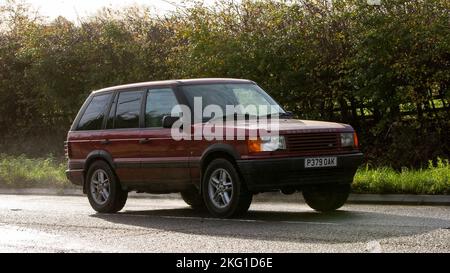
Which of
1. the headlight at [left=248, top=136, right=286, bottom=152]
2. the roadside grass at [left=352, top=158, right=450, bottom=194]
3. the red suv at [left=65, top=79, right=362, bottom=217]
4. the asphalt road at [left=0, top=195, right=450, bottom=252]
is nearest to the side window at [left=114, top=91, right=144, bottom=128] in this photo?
the red suv at [left=65, top=79, right=362, bottom=217]

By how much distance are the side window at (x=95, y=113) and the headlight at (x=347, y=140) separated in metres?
3.88

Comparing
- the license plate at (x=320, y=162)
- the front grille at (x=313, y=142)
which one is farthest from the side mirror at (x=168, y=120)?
the license plate at (x=320, y=162)

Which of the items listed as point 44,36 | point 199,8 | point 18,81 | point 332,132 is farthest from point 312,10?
point 18,81

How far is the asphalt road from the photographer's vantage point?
9.18m

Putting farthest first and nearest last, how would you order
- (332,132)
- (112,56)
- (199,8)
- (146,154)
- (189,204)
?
(112,56)
(199,8)
(189,204)
(146,154)
(332,132)

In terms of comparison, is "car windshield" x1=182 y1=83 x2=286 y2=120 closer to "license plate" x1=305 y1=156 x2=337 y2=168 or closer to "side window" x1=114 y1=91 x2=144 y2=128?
"side window" x1=114 y1=91 x2=144 y2=128

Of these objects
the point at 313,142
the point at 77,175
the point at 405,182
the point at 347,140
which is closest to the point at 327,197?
the point at 347,140

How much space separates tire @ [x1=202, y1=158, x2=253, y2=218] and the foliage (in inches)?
267

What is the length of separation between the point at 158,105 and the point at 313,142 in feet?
8.15

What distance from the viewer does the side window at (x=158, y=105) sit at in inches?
500

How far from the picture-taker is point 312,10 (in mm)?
19250

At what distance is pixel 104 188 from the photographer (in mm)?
13758
